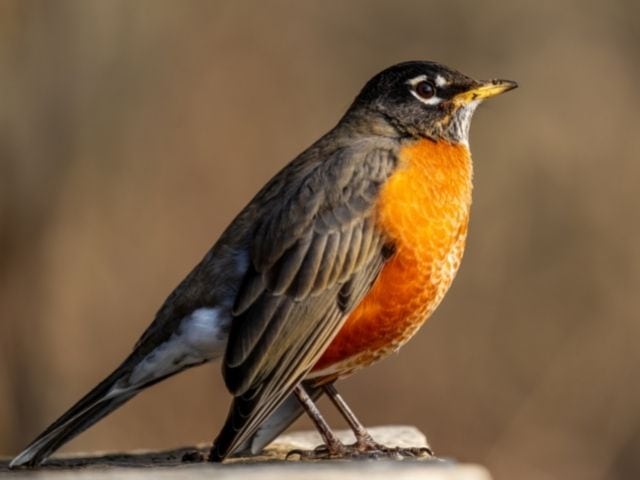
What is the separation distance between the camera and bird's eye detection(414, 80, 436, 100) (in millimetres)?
5609

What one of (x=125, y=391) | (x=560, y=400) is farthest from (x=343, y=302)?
(x=560, y=400)

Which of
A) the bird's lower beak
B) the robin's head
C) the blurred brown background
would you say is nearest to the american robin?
the robin's head

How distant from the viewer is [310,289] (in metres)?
4.95

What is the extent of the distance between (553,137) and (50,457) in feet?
17.3

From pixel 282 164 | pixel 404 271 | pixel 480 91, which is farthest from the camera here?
pixel 282 164

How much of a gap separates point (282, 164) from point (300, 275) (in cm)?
453

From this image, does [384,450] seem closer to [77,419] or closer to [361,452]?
[361,452]

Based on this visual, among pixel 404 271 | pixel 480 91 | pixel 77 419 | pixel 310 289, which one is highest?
pixel 480 91

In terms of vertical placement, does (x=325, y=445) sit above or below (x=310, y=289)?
below

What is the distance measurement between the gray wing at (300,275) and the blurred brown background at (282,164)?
364cm

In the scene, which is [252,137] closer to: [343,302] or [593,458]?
[593,458]

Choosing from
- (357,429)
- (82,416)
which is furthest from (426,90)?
(82,416)

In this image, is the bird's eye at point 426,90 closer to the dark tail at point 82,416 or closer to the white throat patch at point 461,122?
the white throat patch at point 461,122

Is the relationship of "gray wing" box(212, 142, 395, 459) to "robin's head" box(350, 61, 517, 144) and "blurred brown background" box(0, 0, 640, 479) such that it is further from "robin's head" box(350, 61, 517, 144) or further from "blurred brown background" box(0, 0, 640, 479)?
"blurred brown background" box(0, 0, 640, 479)
